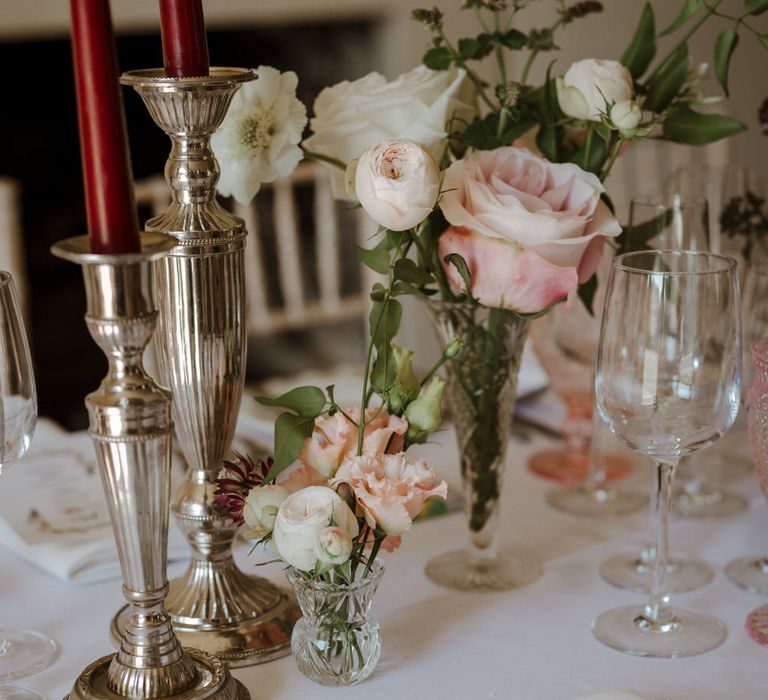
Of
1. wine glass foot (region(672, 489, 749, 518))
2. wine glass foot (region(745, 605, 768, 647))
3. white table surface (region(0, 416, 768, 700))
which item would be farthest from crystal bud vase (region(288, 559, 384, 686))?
wine glass foot (region(672, 489, 749, 518))

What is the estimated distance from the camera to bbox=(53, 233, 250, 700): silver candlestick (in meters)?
0.59

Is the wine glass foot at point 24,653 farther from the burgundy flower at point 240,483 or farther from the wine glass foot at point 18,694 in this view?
the burgundy flower at point 240,483

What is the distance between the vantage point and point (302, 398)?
2.46 feet

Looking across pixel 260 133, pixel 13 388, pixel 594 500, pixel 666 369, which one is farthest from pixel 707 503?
pixel 13 388

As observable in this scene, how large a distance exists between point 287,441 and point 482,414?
7.7 inches

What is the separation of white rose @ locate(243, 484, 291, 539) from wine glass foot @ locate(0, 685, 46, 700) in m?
0.18

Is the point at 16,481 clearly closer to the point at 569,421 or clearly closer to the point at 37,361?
the point at 569,421

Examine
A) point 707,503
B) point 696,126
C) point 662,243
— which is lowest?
point 707,503

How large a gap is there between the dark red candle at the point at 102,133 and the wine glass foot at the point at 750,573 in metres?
0.58

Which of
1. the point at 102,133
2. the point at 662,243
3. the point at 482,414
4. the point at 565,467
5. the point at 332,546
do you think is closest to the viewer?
the point at 102,133

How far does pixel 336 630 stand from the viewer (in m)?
0.73

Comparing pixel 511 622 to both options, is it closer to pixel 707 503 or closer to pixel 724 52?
pixel 707 503

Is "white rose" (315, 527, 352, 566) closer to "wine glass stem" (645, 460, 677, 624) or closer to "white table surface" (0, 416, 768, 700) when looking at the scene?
"white table surface" (0, 416, 768, 700)

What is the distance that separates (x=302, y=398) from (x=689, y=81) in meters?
0.42
